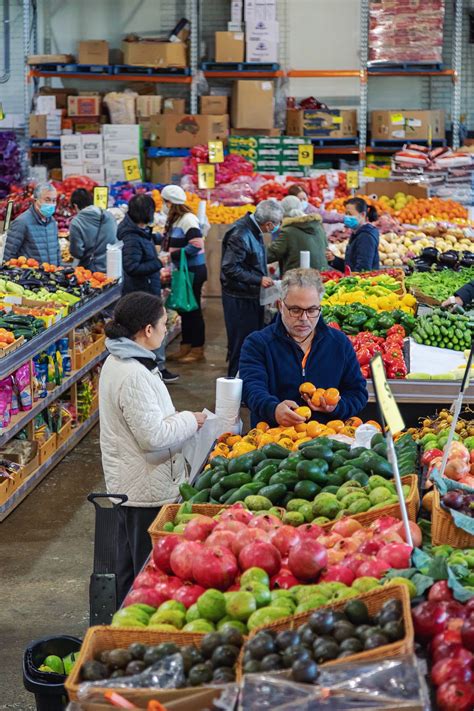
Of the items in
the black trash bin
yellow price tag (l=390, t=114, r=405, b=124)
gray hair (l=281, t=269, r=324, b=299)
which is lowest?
the black trash bin

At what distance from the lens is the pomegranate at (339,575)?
2887 millimetres

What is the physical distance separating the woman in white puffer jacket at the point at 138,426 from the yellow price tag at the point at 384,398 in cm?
155

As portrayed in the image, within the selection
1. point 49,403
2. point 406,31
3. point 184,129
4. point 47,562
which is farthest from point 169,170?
point 47,562

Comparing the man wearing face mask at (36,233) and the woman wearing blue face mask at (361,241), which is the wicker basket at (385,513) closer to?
the man wearing face mask at (36,233)

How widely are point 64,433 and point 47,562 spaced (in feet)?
6.29

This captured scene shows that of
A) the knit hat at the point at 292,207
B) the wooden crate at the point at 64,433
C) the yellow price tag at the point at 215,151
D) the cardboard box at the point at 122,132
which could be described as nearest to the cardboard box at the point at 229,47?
the cardboard box at the point at 122,132

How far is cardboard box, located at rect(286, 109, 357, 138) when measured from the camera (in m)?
15.9

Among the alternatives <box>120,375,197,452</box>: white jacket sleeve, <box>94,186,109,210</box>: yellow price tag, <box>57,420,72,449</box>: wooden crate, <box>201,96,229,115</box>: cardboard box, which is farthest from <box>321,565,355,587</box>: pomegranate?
<box>201,96,229,115</box>: cardboard box

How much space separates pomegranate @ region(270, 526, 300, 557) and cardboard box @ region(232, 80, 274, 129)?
12.9 m

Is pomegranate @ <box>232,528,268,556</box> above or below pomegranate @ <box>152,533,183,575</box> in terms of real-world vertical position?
above

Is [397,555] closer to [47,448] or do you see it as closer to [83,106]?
[47,448]

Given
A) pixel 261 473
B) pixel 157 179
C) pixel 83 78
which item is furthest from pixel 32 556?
pixel 83 78

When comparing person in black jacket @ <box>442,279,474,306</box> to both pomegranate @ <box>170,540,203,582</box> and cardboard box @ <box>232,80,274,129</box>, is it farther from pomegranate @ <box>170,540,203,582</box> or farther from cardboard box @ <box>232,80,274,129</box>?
cardboard box @ <box>232,80,274,129</box>

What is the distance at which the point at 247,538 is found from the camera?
10.2 feet
